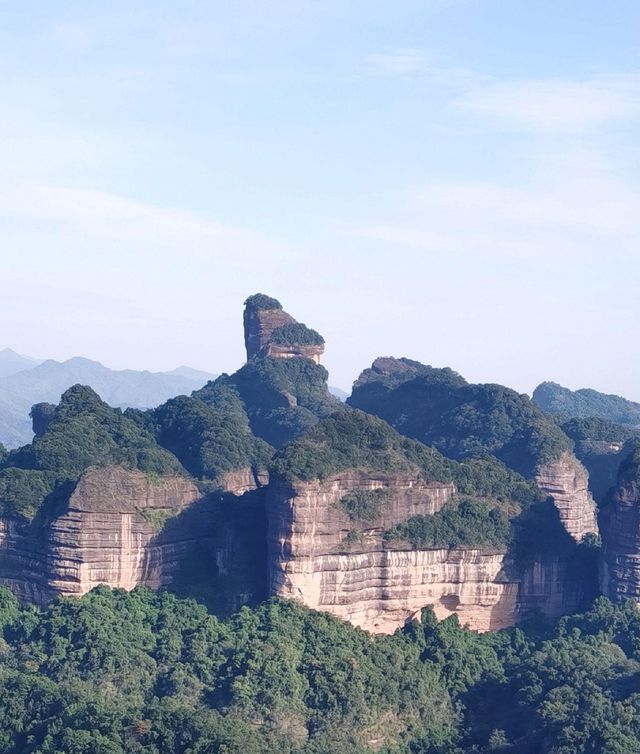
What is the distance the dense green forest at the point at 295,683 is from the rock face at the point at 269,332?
112 feet

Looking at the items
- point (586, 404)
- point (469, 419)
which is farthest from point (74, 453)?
point (586, 404)

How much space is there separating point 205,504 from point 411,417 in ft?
71.7

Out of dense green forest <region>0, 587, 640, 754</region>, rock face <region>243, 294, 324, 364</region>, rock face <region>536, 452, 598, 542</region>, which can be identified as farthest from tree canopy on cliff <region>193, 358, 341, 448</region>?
dense green forest <region>0, 587, 640, 754</region>

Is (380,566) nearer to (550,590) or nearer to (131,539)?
(550,590)

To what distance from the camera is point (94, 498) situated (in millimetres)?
47500

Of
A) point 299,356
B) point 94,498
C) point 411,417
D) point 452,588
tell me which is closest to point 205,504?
point 94,498

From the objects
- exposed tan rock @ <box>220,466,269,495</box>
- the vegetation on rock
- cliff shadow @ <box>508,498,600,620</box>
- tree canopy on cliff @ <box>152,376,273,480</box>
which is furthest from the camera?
tree canopy on cliff @ <box>152,376,273,480</box>

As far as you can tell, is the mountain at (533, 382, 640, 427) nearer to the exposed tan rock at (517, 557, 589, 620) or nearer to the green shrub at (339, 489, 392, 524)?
the exposed tan rock at (517, 557, 589, 620)

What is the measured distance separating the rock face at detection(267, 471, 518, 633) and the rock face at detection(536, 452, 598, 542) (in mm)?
7014

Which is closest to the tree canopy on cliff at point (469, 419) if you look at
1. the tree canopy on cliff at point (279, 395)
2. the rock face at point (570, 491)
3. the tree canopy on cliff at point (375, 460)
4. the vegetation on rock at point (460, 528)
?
the rock face at point (570, 491)

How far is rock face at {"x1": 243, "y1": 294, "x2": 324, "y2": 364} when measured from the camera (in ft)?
268

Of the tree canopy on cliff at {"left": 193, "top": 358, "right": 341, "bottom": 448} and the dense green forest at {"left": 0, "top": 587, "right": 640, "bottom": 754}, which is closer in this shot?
the dense green forest at {"left": 0, "top": 587, "right": 640, "bottom": 754}

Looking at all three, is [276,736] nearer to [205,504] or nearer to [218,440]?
[205,504]

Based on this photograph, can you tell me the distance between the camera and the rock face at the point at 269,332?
81625mm
